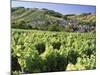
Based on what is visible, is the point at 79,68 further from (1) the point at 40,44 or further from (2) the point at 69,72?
Result: (1) the point at 40,44

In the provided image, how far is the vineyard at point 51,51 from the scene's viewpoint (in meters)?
2.59

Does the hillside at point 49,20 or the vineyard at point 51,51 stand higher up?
the hillside at point 49,20

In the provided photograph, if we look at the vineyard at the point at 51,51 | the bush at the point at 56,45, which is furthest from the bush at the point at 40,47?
the bush at the point at 56,45

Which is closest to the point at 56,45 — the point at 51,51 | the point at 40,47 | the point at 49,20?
the point at 51,51

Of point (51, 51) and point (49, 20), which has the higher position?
point (49, 20)

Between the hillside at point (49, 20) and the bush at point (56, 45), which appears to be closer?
the hillside at point (49, 20)

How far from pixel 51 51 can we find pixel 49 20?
1.19ft

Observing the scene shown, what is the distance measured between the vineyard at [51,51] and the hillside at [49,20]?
60mm

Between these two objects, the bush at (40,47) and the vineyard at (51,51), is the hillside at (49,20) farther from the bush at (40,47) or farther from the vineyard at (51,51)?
the bush at (40,47)

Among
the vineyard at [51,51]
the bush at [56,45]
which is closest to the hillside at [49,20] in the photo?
the vineyard at [51,51]

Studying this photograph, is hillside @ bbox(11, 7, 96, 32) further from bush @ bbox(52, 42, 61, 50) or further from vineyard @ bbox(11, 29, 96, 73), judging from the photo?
bush @ bbox(52, 42, 61, 50)

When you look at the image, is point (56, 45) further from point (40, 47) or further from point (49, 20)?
point (49, 20)

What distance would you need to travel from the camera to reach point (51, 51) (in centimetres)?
275

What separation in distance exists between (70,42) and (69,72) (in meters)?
0.36
